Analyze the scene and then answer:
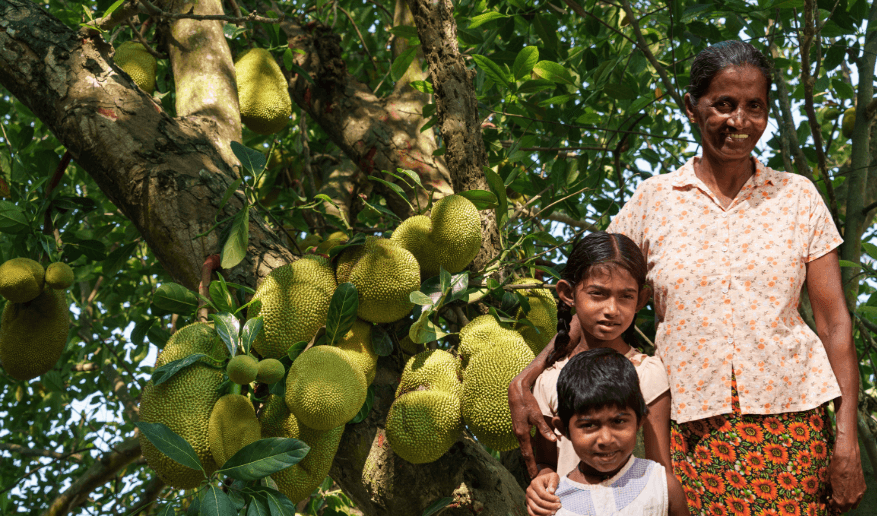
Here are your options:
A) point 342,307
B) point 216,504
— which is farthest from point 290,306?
point 216,504

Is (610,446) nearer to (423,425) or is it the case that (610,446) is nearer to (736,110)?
(423,425)

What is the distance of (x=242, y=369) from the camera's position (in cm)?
122

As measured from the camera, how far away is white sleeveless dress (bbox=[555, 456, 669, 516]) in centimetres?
103

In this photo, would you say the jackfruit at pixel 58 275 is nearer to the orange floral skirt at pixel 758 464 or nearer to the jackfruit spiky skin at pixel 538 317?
the jackfruit spiky skin at pixel 538 317

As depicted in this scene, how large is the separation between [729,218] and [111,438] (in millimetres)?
4211

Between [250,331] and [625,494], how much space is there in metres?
0.71

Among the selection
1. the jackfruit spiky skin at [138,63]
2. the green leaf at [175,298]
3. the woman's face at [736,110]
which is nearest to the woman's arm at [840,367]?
the woman's face at [736,110]

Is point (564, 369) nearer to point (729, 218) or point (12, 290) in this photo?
point (729, 218)

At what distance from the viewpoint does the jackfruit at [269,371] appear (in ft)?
4.12

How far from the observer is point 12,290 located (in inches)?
64.6

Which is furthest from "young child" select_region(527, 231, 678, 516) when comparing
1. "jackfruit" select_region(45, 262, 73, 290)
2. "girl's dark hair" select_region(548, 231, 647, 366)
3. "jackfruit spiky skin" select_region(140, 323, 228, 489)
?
"jackfruit" select_region(45, 262, 73, 290)

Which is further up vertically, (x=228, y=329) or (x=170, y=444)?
(x=228, y=329)

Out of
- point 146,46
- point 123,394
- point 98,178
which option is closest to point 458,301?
point 98,178

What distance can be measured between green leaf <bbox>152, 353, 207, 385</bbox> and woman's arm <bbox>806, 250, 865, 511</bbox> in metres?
1.07
